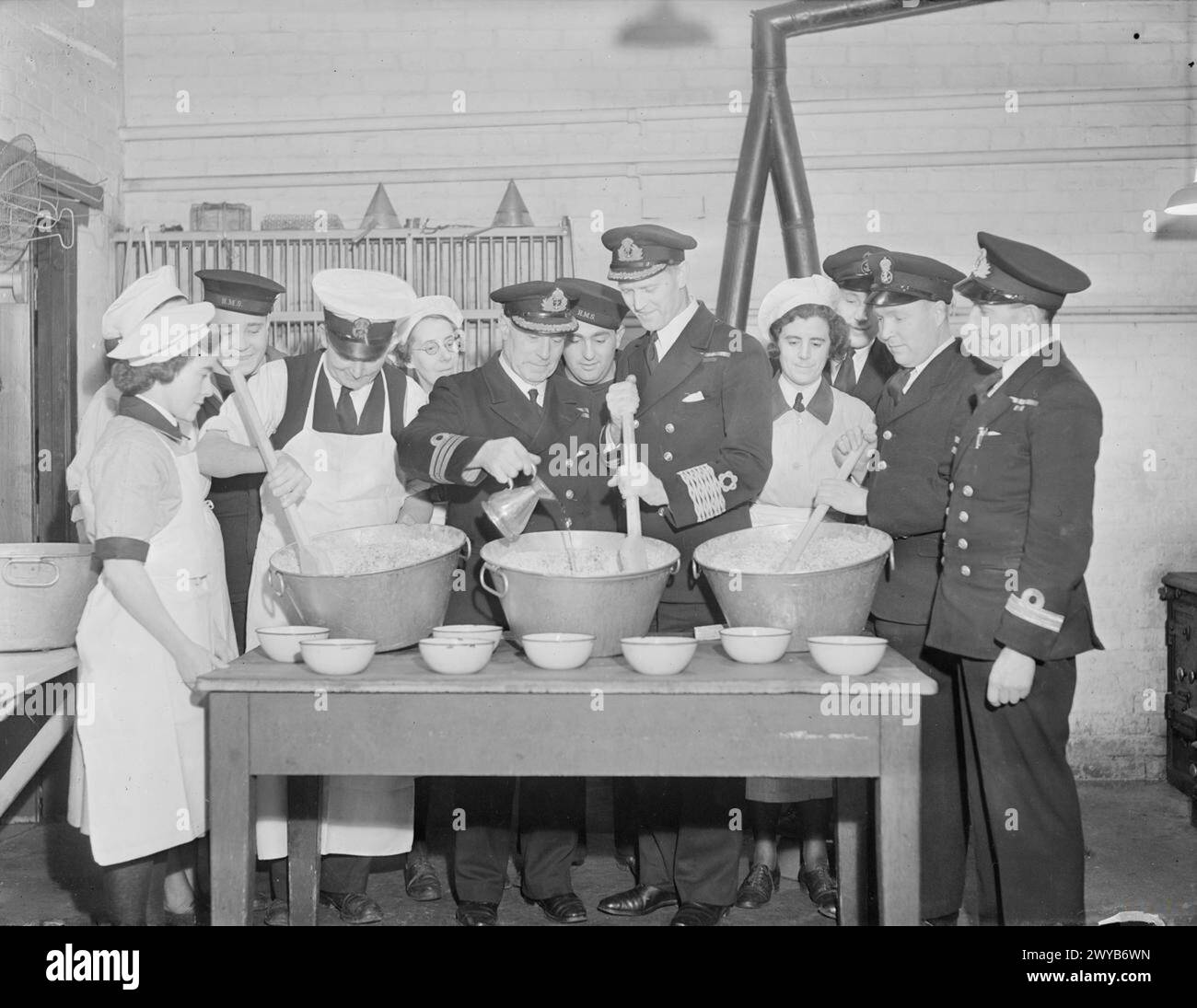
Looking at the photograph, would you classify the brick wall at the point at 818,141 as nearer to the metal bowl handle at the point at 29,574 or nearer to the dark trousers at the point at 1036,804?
the metal bowl handle at the point at 29,574

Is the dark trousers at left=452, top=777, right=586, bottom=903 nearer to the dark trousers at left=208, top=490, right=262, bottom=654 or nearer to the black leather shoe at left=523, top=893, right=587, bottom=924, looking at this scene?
the black leather shoe at left=523, top=893, right=587, bottom=924

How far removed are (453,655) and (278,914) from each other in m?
1.33

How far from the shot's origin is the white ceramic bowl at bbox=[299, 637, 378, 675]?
2.49 metres

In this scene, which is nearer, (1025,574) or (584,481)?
(1025,574)

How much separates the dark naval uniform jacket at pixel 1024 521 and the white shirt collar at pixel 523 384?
1.19m

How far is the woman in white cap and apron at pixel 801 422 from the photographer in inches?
142

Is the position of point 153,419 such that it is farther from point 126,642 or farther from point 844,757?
point 844,757

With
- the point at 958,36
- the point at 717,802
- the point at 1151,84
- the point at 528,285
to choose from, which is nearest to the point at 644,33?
the point at 958,36

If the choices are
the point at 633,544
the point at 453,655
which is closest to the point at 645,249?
the point at 633,544

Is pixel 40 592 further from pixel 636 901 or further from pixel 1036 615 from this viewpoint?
pixel 1036 615

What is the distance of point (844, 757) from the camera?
246 centimetres

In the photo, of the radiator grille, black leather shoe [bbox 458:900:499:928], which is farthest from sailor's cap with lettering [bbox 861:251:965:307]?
the radiator grille

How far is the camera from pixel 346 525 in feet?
11.3

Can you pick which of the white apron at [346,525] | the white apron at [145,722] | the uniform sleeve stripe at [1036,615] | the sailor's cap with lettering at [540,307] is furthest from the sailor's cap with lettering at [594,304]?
the uniform sleeve stripe at [1036,615]
